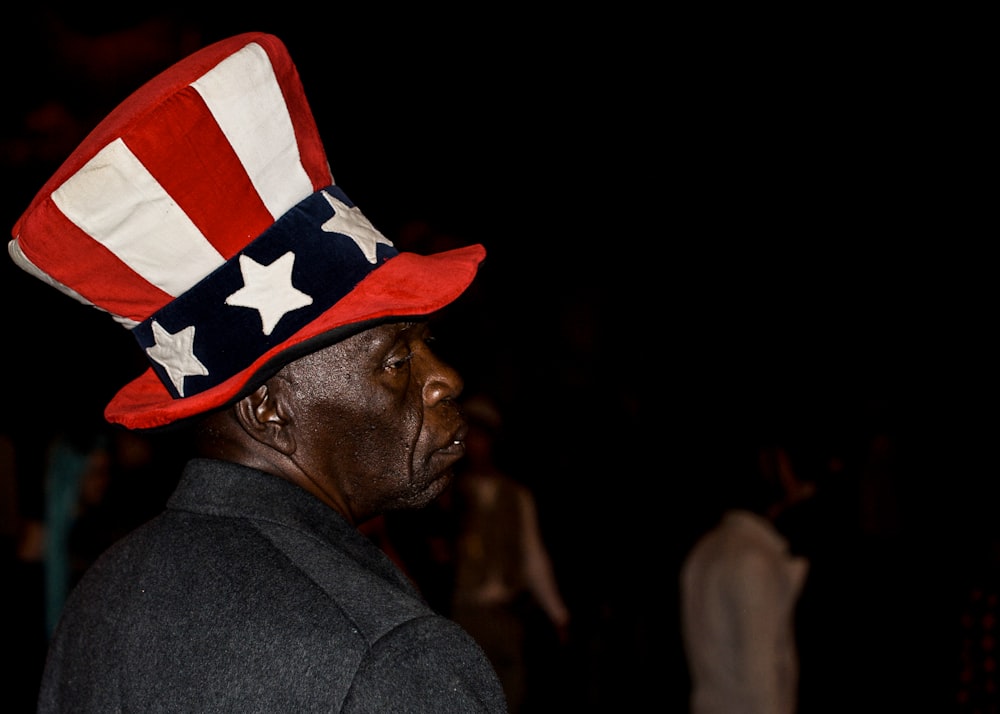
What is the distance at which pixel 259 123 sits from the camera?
Answer: 1.18 metres

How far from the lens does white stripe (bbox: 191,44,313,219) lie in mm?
1135

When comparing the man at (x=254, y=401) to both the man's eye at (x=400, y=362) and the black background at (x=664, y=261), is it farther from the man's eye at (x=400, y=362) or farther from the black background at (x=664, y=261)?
the black background at (x=664, y=261)

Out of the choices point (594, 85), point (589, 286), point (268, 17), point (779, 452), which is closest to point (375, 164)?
point (268, 17)

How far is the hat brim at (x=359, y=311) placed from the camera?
116cm

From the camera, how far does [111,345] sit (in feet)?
17.8

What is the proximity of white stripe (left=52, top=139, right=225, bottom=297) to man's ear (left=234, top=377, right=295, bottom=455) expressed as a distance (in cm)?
15

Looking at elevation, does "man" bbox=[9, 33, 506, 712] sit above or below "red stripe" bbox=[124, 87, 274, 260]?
below

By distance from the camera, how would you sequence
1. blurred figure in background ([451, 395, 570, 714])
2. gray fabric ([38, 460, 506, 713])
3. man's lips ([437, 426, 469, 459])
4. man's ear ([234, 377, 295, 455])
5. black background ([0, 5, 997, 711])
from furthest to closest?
black background ([0, 5, 997, 711]) → blurred figure in background ([451, 395, 570, 714]) → man's lips ([437, 426, 469, 459]) → man's ear ([234, 377, 295, 455]) → gray fabric ([38, 460, 506, 713])

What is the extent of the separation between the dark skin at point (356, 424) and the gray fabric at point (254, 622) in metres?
0.05

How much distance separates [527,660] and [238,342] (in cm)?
519

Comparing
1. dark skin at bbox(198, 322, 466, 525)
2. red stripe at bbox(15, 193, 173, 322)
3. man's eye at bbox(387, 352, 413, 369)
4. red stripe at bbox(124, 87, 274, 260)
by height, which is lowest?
dark skin at bbox(198, 322, 466, 525)

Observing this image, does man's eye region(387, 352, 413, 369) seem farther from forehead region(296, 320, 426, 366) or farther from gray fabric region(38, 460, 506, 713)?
gray fabric region(38, 460, 506, 713)

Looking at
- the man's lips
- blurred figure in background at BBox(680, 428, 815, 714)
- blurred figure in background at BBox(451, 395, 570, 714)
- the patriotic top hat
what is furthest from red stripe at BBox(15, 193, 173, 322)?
blurred figure in background at BBox(451, 395, 570, 714)

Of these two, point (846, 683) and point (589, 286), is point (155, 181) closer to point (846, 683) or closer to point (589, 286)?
point (846, 683)
